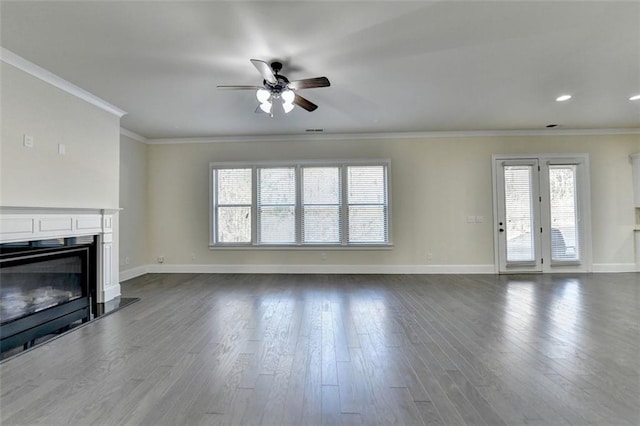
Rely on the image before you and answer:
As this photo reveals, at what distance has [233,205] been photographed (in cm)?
591

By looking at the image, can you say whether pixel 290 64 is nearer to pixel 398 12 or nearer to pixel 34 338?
pixel 398 12

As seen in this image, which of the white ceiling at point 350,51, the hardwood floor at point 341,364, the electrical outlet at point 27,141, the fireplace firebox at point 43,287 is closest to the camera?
the hardwood floor at point 341,364

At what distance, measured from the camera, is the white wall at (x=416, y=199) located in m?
5.59

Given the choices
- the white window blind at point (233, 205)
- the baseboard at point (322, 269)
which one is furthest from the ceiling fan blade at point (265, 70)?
the baseboard at point (322, 269)

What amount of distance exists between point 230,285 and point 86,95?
3408 mm

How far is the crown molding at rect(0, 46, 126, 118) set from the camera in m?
2.82

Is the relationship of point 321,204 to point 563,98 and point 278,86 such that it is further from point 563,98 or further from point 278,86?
point 563,98

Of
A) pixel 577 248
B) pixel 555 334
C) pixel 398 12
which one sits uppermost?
pixel 398 12

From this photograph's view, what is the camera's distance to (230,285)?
4.86m

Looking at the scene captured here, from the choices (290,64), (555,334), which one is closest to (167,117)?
(290,64)

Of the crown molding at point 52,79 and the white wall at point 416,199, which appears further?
the white wall at point 416,199

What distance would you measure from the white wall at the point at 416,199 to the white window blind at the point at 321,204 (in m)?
0.31

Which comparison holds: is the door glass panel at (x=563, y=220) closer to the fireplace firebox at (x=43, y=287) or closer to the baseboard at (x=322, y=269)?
the baseboard at (x=322, y=269)

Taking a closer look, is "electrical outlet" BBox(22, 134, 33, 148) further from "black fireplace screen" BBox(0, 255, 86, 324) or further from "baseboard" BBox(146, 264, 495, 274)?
"baseboard" BBox(146, 264, 495, 274)
